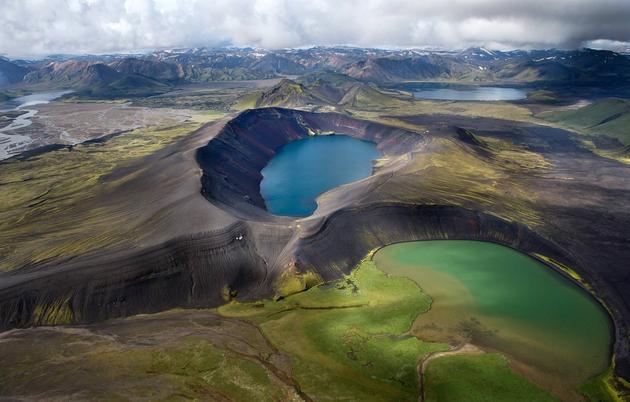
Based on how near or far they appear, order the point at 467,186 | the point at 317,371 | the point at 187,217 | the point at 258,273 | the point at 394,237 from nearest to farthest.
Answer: the point at 317,371
the point at 258,273
the point at 187,217
the point at 394,237
the point at 467,186

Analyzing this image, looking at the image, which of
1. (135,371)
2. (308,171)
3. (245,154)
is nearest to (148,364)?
(135,371)

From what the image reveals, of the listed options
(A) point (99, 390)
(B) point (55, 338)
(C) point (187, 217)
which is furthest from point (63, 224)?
(A) point (99, 390)

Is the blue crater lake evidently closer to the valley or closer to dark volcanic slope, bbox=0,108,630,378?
the valley

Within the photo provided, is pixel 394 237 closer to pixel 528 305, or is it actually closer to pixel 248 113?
pixel 528 305

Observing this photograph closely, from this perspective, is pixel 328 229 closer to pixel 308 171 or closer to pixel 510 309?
pixel 510 309

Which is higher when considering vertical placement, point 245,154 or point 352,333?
point 245,154

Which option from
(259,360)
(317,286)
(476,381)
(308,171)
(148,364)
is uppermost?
(476,381)

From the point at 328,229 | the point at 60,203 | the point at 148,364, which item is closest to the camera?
the point at 148,364
